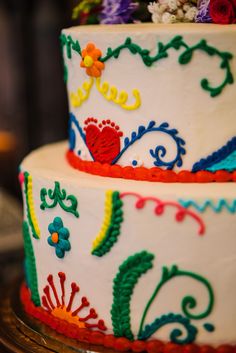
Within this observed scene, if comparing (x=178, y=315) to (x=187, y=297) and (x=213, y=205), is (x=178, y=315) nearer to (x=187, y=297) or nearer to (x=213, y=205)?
(x=187, y=297)

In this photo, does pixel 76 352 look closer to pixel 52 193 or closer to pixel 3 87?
pixel 52 193

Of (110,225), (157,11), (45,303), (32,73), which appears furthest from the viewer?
(32,73)

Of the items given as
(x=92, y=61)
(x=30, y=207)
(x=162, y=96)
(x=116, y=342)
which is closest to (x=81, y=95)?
(x=92, y=61)

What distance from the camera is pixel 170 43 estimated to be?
6.98 ft

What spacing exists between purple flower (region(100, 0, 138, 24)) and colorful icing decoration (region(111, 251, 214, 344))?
0.96 metres

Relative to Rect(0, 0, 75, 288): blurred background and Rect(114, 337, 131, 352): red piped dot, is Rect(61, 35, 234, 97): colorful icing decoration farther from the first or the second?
Rect(0, 0, 75, 288): blurred background

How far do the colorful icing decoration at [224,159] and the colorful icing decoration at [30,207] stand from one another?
67cm

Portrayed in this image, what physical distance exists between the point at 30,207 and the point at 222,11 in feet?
3.31

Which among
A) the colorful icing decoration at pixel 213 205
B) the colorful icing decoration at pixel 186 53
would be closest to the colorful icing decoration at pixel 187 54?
the colorful icing decoration at pixel 186 53

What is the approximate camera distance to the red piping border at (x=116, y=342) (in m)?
2.18

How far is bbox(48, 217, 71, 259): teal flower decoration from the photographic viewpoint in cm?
230

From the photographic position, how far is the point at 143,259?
2150 millimetres

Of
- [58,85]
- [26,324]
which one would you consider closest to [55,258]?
[26,324]

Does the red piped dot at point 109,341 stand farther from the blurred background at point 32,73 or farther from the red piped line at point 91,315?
the blurred background at point 32,73
